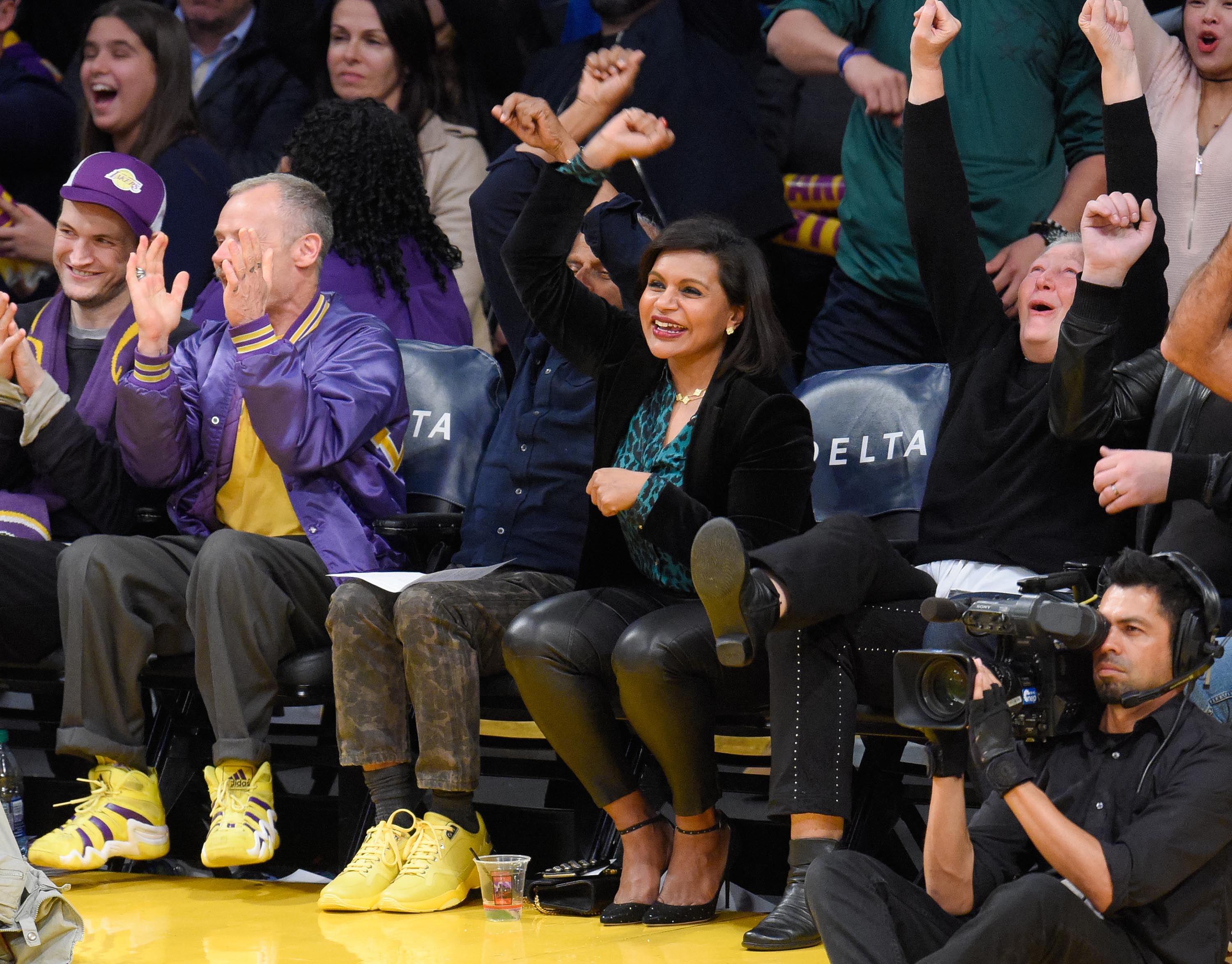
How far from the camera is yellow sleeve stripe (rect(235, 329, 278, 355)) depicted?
3322mm

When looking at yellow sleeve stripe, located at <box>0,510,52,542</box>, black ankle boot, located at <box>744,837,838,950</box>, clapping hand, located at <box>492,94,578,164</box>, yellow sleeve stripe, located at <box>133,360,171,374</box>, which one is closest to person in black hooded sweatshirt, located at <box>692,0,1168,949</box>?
black ankle boot, located at <box>744,837,838,950</box>

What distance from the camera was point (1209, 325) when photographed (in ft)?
8.70

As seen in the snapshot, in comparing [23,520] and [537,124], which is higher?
[537,124]

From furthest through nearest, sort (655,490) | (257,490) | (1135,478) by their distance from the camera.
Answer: (257,490), (655,490), (1135,478)

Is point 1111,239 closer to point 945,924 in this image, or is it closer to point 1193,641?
point 1193,641

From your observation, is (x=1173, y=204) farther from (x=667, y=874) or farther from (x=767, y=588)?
(x=667, y=874)

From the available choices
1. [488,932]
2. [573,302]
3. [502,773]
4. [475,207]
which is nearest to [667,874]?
[488,932]

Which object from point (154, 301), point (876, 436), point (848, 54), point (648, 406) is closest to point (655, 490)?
point (648, 406)

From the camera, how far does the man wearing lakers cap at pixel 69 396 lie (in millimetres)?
3469

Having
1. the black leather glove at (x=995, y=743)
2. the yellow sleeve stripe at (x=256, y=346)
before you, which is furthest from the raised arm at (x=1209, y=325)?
the yellow sleeve stripe at (x=256, y=346)

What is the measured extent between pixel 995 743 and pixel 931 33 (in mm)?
1633

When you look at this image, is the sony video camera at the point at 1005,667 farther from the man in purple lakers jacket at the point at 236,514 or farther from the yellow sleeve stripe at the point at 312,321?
the yellow sleeve stripe at the point at 312,321

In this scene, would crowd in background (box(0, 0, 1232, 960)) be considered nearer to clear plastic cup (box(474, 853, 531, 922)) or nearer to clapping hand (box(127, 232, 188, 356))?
clapping hand (box(127, 232, 188, 356))

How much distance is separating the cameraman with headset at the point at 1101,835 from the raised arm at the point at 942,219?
3.43 feet
